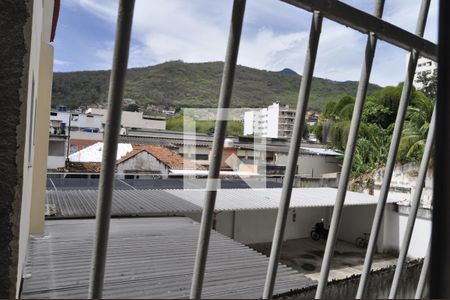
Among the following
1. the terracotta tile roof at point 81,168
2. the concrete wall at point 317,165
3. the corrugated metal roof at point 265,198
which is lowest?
the terracotta tile roof at point 81,168

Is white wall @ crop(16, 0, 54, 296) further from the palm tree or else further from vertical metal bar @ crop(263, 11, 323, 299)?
the palm tree

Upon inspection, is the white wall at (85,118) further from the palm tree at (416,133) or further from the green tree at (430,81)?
the palm tree at (416,133)

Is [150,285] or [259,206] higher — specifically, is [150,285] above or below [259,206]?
above

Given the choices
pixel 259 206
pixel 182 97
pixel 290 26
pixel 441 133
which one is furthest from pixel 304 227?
pixel 441 133

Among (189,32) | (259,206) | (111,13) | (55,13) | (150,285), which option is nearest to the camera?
(111,13)

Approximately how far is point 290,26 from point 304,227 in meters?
9.33

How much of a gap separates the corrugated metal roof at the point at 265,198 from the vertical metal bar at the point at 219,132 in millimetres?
5697

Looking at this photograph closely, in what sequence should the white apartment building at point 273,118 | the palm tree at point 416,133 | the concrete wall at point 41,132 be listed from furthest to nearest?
the palm tree at point 416,133 < the concrete wall at point 41,132 < the white apartment building at point 273,118

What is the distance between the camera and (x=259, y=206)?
24.7 ft

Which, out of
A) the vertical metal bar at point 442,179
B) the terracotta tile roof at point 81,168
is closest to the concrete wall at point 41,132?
the vertical metal bar at point 442,179

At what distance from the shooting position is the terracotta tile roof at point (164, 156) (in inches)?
434

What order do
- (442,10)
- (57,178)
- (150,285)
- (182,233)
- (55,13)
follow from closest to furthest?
(442,10) < (150,285) < (55,13) < (182,233) < (57,178)

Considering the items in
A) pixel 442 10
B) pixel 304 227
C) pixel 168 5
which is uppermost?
pixel 168 5

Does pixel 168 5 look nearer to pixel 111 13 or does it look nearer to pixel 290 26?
pixel 111 13
